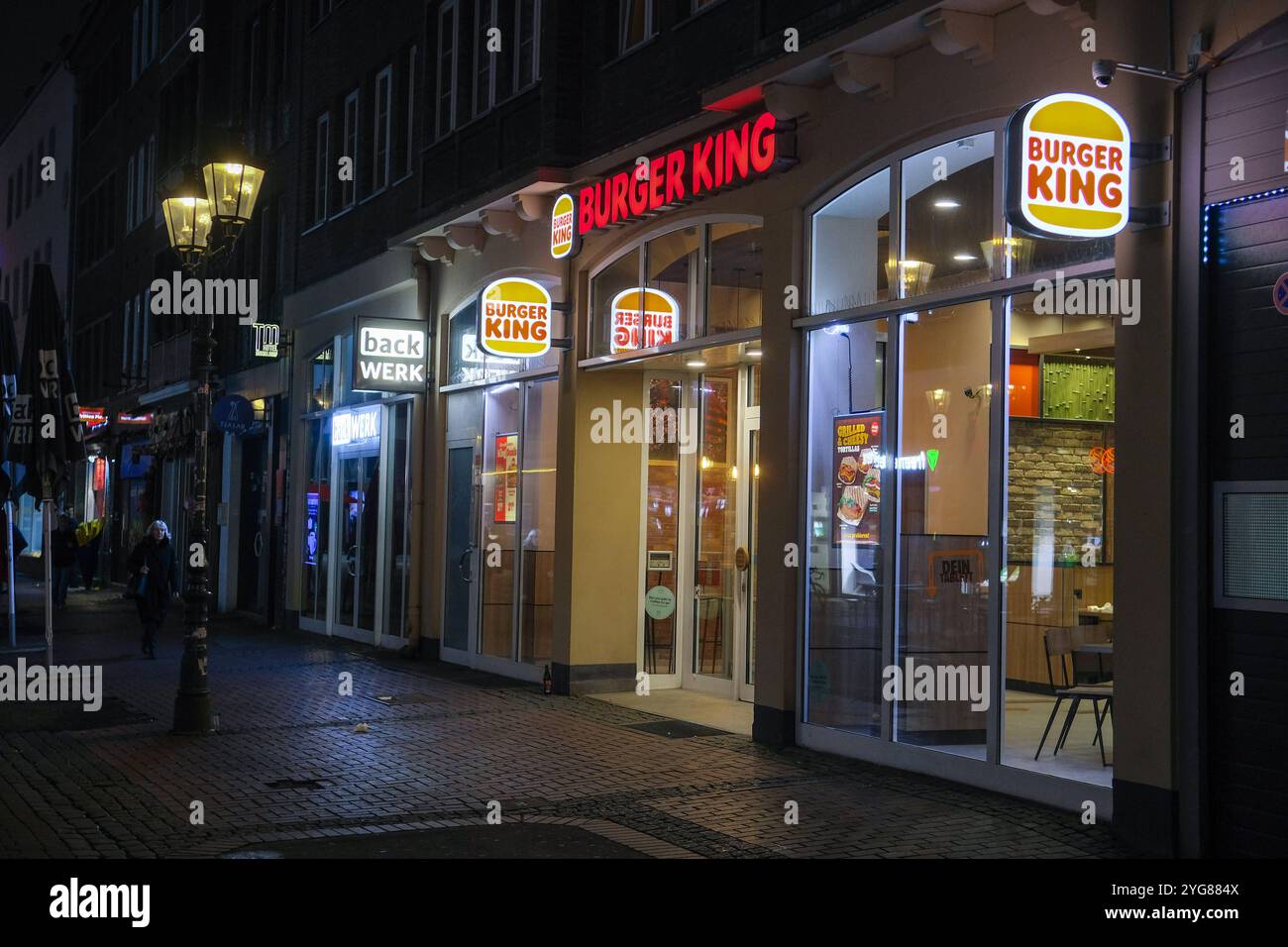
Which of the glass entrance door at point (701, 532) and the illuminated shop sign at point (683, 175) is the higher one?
the illuminated shop sign at point (683, 175)

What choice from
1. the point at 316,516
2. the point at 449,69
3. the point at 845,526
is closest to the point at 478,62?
the point at 449,69

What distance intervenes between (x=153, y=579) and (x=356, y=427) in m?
4.29

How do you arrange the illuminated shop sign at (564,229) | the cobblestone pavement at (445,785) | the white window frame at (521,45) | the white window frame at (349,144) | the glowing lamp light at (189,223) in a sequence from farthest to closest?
the white window frame at (349,144), the white window frame at (521,45), the illuminated shop sign at (564,229), the glowing lamp light at (189,223), the cobblestone pavement at (445,785)

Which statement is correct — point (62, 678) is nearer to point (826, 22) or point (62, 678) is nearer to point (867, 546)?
point (867, 546)

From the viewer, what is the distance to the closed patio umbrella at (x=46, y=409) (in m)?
16.1

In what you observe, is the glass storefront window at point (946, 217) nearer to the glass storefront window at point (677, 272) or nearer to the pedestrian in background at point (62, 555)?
the glass storefront window at point (677, 272)

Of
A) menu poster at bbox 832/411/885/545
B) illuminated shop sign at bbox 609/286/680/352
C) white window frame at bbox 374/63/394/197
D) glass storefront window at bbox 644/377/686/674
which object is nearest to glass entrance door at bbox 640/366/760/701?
glass storefront window at bbox 644/377/686/674

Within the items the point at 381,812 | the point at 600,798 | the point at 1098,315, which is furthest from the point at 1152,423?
the point at 381,812

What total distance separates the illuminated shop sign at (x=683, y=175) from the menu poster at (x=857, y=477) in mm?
2245

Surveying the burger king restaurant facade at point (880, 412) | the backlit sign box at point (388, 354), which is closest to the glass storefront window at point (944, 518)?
the burger king restaurant facade at point (880, 412)

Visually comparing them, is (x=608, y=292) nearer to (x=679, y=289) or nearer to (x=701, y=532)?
(x=679, y=289)

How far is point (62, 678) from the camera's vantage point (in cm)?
1680

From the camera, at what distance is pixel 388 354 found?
19.2 meters

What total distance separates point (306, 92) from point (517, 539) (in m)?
11.0
